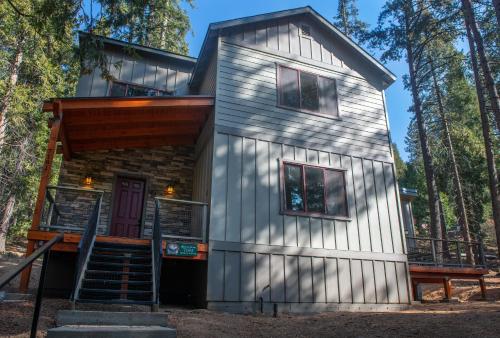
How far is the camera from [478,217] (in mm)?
25547

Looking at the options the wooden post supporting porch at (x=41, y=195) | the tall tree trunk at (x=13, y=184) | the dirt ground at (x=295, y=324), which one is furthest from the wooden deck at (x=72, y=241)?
the tall tree trunk at (x=13, y=184)

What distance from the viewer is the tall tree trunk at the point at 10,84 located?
16.5 metres

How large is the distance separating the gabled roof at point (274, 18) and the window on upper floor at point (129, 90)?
1304 millimetres

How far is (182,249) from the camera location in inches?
312

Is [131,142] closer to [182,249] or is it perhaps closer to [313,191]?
[182,249]

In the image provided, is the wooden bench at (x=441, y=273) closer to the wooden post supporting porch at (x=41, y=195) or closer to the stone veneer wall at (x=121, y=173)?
the stone veneer wall at (x=121, y=173)

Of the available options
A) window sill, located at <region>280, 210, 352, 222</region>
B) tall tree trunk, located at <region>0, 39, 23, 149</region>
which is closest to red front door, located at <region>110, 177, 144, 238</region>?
window sill, located at <region>280, 210, 352, 222</region>

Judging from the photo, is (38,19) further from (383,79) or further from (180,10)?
(180,10)

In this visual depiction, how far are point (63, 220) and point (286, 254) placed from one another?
5.86 metres

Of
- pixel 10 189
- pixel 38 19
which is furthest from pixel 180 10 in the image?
pixel 38 19

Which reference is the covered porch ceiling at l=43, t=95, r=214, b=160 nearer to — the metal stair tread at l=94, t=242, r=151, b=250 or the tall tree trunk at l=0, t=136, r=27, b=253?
the metal stair tread at l=94, t=242, r=151, b=250

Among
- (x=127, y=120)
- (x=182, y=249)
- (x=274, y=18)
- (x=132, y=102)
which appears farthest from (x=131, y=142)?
(x=274, y=18)

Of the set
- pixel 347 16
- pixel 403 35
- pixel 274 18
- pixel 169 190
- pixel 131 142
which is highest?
pixel 347 16

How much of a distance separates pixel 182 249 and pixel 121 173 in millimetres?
4008
